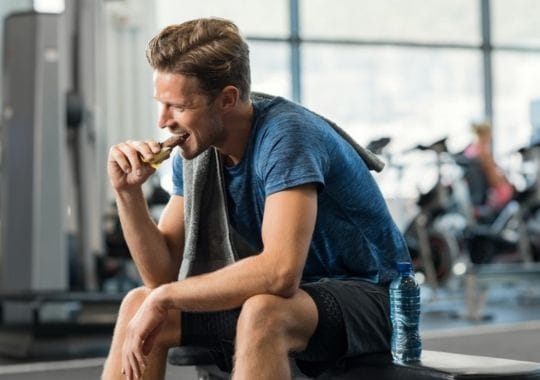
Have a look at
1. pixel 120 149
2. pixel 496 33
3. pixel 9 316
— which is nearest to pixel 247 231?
pixel 120 149

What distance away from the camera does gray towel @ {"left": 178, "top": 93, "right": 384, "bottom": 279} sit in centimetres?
193

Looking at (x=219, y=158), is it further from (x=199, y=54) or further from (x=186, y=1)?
(x=186, y=1)

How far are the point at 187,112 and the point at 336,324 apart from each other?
18.6 inches

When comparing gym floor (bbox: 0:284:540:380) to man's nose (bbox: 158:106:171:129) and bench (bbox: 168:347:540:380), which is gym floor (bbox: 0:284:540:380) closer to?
bench (bbox: 168:347:540:380)

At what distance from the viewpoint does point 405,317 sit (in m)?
1.82

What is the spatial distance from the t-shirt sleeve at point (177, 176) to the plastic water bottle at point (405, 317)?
1.63ft

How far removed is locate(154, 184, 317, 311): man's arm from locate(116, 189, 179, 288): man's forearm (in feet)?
0.82

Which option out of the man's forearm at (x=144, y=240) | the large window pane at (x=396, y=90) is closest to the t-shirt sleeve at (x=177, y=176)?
the man's forearm at (x=144, y=240)

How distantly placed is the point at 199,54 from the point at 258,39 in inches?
271

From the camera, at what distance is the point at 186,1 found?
860cm

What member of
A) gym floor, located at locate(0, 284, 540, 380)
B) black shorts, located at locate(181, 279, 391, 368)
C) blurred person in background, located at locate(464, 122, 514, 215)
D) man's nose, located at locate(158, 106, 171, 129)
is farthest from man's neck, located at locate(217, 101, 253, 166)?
blurred person in background, located at locate(464, 122, 514, 215)

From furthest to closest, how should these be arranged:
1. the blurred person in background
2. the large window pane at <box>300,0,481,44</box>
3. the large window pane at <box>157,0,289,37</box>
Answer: the large window pane at <box>300,0,481,44</box> < the large window pane at <box>157,0,289,37</box> < the blurred person in background

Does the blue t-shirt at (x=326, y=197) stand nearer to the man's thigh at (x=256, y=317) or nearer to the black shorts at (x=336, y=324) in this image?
the black shorts at (x=336, y=324)

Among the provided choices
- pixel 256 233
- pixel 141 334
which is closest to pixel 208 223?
pixel 256 233
